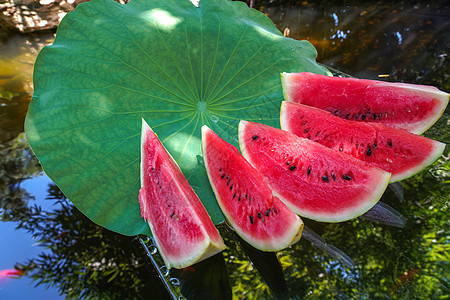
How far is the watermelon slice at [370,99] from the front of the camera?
134 cm

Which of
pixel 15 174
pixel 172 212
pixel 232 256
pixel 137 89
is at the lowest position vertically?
pixel 15 174

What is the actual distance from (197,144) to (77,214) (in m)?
0.50

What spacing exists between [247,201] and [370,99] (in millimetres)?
684

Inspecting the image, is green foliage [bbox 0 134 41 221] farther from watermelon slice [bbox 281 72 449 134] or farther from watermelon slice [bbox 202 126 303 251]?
→ watermelon slice [bbox 281 72 449 134]

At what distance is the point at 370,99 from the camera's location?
1388mm

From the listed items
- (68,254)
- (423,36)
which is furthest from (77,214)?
(423,36)

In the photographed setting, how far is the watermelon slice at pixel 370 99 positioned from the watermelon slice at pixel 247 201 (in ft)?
1.38

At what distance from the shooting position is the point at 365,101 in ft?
4.57

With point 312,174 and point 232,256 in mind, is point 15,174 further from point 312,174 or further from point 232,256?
point 312,174

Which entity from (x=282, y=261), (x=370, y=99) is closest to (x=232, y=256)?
(x=282, y=261)

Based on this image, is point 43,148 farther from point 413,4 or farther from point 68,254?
point 413,4

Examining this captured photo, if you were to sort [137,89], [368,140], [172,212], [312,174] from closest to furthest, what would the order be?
[172,212], [312,174], [368,140], [137,89]

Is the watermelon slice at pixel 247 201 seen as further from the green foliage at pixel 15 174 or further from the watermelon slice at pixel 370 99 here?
the green foliage at pixel 15 174

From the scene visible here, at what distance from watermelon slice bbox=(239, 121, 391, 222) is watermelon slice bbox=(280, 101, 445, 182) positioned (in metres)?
0.12
